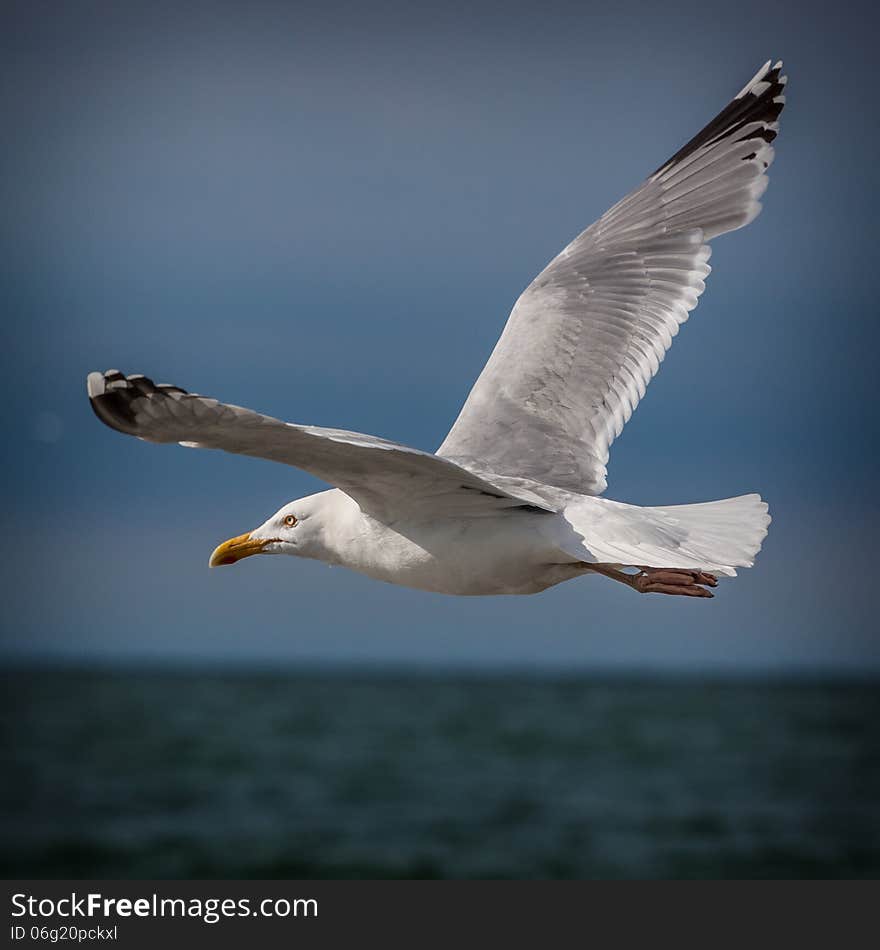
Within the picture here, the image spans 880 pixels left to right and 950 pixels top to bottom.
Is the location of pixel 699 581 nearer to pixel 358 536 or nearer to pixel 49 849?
pixel 358 536

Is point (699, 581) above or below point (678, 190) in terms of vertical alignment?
below

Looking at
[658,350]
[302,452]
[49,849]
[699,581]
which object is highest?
[658,350]

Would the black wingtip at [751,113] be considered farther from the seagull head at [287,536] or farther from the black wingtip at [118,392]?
the black wingtip at [118,392]

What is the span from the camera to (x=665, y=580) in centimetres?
437

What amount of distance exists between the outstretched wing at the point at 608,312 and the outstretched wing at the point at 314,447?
0.62m

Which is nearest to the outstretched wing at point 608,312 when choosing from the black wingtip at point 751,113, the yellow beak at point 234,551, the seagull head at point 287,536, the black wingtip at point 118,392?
the black wingtip at point 751,113

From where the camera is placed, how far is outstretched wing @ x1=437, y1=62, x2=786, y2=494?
5.11 metres

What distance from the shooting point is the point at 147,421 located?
356 centimetres

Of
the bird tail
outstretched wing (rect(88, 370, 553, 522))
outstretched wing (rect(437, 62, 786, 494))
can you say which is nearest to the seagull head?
outstretched wing (rect(88, 370, 553, 522))

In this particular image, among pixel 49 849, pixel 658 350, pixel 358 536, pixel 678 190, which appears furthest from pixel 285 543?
pixel 49 849

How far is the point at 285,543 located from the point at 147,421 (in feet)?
4.19

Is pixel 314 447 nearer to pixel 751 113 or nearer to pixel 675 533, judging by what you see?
pixel 675 533

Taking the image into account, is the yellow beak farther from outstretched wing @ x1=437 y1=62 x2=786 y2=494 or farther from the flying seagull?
outstretched wing @ x1=437 y1=62 x2=786 y2=494

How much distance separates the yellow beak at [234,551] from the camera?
4895 mm
